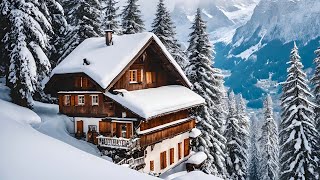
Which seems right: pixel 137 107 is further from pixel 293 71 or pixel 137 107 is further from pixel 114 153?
pixel 293 71

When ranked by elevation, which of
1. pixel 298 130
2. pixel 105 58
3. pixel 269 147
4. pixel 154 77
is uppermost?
pixel 105 58

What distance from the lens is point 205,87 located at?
40344 millimetres

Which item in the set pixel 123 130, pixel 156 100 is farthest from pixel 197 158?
pixel 123 130

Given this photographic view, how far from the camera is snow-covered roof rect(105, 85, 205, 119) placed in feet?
89.9

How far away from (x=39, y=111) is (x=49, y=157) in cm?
2649

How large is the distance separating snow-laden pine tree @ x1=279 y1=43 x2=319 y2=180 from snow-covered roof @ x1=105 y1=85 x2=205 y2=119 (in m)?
9.20

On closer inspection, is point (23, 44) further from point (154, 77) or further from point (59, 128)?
Answer: point (154, 77)

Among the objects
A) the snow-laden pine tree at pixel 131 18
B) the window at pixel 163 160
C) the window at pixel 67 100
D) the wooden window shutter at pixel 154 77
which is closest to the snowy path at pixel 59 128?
the window at pixel 67 100

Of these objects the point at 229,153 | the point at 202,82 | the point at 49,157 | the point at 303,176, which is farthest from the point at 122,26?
the point at 49,157

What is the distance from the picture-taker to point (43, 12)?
31.8 m

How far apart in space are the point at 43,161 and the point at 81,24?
34.9m

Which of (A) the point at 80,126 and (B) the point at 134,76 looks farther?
(B) the point at 134,76

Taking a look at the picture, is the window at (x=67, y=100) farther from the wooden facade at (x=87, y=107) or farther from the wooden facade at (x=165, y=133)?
the wooden facade at (x=165, y=133)

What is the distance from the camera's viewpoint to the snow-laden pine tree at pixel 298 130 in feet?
119
